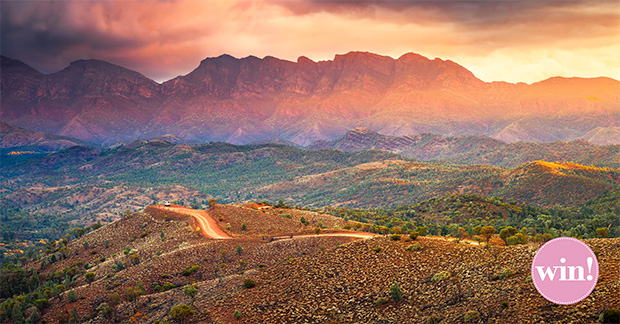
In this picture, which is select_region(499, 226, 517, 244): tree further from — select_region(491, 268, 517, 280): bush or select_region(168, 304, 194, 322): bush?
select_region(168, 304, 194, 322): bush

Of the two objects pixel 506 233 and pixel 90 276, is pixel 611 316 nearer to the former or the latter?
pixel 506 233

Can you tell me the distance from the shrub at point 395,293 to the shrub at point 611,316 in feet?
44.8

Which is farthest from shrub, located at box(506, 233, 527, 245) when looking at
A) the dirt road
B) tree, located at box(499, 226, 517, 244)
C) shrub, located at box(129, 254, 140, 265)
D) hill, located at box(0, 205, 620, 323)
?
shrub, located at box(129, 254, 140, 265)

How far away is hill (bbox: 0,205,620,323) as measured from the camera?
27.7 m

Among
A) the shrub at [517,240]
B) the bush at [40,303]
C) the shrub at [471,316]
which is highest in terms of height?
the shrub at [471,316]

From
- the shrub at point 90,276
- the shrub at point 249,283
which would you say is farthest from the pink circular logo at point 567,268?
the shrub at point 90,276

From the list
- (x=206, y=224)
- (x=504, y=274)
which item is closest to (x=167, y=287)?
(x=206, y=224)

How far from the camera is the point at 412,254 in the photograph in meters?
Answer: 40.1

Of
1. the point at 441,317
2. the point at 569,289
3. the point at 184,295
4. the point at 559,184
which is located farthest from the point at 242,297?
the point at 559,184

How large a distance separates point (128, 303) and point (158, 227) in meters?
40.3

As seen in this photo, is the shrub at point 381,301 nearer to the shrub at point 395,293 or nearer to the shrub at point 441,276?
the shrub at point 395,293

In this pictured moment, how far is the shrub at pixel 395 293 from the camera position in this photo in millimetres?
32344

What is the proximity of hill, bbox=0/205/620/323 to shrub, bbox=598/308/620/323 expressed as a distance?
581 mm

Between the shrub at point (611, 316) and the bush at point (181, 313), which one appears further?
the bush at point (181, 313)
